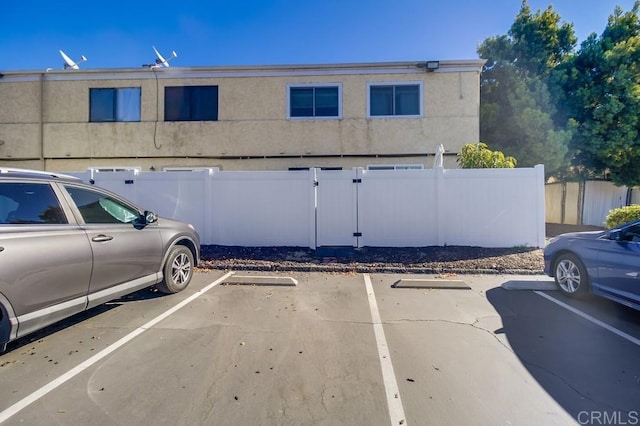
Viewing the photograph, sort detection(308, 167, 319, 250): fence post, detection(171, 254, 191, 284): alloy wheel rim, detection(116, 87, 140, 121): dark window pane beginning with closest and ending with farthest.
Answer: detection(171, 254, 191, 284): alloy wheel rim
detection(308, 167, 319, 250): fence post
detection(116, 87, 140, 121): dark window pane

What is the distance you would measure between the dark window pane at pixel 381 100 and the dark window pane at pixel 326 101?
129 centimetres

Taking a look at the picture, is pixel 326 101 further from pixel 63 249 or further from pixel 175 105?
pixel 63 249

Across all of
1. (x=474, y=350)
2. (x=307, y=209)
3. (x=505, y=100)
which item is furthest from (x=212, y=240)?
(x=505, y=100)

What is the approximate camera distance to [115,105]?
12391mm

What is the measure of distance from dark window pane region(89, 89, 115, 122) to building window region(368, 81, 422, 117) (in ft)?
31.5

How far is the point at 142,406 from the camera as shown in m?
2.69

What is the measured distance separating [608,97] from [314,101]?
10.9 meters

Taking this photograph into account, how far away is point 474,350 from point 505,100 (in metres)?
13.1

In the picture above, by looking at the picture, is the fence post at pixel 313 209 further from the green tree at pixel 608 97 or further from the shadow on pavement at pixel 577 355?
the green tree at pixel 608 97

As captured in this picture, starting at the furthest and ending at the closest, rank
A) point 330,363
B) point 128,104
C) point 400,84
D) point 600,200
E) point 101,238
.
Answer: point 600,200 < point 128,104 < point 400,84 < point 101,238 < point 330,363

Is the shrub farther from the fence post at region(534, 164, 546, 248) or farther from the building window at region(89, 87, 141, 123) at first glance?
the building window at region(89, 87, 141, 123)

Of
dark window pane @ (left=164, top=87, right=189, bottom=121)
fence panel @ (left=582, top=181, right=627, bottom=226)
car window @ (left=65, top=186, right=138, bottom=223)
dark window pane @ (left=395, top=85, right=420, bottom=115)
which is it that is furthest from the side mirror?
fence panel @ (left=582, top=181, right=627, bottom=226)

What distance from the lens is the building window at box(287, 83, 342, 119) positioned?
1200cm

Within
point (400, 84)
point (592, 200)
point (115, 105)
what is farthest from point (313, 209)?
point (592, 200)
